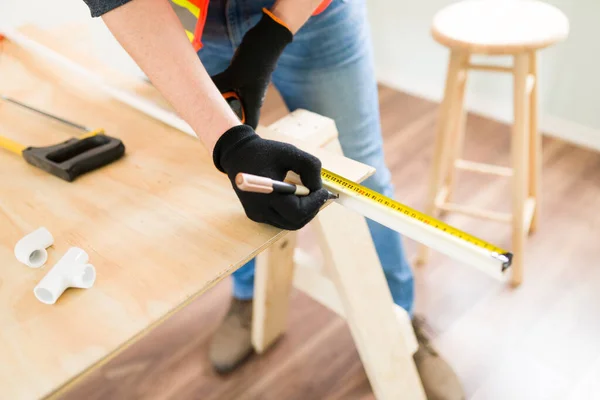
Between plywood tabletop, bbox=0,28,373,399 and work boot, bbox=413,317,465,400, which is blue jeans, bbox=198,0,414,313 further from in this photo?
work boot, bbox=413,317,465,400

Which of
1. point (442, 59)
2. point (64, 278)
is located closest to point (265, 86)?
point (64, 278)

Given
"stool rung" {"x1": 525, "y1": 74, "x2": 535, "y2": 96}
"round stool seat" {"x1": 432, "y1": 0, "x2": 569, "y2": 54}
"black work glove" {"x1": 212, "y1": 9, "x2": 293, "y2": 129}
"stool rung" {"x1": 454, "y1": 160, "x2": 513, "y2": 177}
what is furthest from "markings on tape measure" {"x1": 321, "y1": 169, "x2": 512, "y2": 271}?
"stool rung" {"x1": 454, "y1": 160, "x2": 513, "y2": 177}

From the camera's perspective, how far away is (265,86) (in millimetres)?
799

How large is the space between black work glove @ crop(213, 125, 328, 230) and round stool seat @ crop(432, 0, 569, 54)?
30.6 inches

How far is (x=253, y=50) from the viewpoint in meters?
0.76

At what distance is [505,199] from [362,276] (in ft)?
3.84

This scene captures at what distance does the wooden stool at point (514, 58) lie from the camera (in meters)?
1.20

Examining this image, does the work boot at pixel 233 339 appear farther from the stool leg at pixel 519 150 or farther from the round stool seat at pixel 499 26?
the round stool seat at pixel 499 26

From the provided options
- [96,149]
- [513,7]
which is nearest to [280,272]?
[96,149]

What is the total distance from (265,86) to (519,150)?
0.77 m

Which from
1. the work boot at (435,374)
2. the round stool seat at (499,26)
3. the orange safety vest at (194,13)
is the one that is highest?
the orange safety vest at (194,13)

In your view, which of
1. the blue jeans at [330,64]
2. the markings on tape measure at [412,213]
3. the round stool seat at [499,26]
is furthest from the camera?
the round stool seat at [499,26]

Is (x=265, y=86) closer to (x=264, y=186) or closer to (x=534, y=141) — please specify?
(x=264, y=186)

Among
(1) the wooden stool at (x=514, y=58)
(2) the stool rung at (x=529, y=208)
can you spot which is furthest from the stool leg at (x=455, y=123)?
(2) the stool rung at (x=529, y=208)
